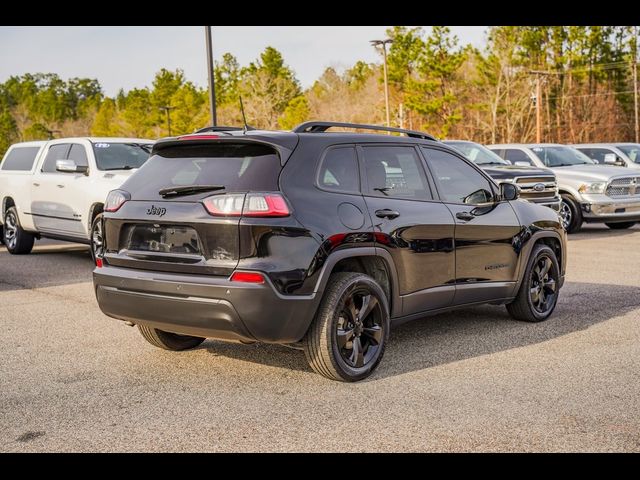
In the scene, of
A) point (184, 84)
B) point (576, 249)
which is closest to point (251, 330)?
point (576, 249)

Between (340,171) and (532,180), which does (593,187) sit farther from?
(340,171)

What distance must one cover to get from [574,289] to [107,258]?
578 centimetres

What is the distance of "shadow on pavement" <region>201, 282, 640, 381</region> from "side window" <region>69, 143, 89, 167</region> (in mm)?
6657

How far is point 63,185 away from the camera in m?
12.8

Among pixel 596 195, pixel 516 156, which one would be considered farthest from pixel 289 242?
pixel 516 156

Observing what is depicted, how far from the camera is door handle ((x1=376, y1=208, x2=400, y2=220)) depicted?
5.82m

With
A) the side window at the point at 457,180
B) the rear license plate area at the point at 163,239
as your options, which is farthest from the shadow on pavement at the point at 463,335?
the rear license plate area at the point at 163,239

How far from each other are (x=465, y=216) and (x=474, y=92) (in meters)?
60.1

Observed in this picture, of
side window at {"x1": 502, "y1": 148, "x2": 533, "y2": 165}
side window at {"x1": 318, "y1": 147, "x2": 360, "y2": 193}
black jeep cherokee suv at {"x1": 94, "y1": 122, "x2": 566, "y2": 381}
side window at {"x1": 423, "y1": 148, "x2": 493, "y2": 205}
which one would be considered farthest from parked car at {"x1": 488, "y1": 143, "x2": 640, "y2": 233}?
side window at {"x1": 318, "y1": 147, "x2": 360, "y2": 193}

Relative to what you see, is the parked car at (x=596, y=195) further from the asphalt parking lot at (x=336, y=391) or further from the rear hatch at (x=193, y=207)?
the rear hatch at (x=193, y=207)

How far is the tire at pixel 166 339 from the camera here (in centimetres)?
637
